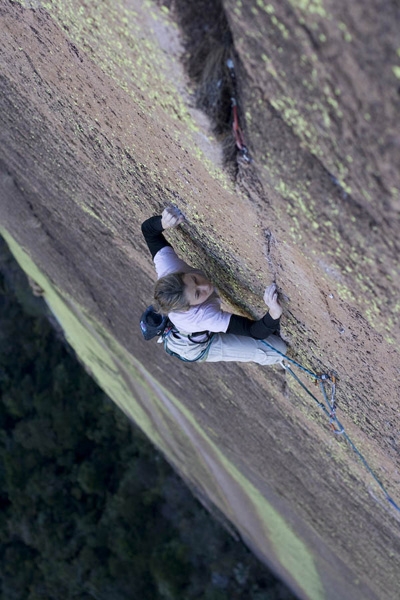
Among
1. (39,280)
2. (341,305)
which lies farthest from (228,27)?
(39,280)

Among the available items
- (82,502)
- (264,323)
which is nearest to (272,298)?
(264,323)

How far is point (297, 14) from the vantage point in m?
0.82

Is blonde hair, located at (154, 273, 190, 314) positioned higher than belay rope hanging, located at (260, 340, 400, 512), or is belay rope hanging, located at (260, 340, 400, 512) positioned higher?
blonde hair, located at (154, 273, 190, 314)

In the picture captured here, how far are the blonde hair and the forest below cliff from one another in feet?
17.9

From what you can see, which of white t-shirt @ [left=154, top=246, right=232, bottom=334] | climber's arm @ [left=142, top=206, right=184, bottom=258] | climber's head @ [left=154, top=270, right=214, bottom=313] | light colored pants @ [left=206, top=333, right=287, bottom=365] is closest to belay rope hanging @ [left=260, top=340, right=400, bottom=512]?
light colored pants @ [left=206, top=333, right=287, bottom=365]

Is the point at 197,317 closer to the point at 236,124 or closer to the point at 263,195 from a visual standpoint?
the point at 263,195

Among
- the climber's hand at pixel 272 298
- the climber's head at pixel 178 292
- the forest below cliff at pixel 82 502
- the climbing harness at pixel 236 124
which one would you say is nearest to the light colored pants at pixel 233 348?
the climber's head at pixel 178 292

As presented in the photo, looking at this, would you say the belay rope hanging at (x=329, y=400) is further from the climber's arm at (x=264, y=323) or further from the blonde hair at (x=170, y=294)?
the blonde hair at (x=170, y=294)

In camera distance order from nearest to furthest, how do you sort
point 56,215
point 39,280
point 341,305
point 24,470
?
1. point 341,305
2. point 56,215
3. point 39,280
4. point 24,470

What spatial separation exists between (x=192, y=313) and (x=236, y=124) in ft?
2.69

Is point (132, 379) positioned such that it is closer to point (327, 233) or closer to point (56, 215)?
point (56, 215)

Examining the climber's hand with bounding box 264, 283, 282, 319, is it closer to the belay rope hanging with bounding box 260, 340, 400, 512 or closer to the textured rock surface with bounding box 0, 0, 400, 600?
the textured rock surface with bounding box 0, 0, 400, 600

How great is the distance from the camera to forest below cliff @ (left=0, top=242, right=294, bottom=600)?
6.48 meters

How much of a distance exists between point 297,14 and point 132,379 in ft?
15.3
